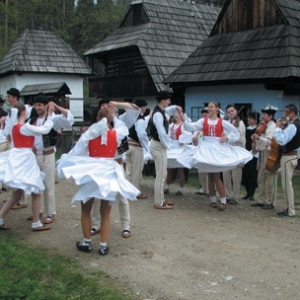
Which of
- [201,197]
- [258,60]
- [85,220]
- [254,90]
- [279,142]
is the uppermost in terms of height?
[258,60]

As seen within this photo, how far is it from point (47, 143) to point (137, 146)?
8.04 ft

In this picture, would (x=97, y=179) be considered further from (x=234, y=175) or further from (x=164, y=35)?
(x=164, y=35)

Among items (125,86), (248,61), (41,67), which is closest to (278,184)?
(248,61)

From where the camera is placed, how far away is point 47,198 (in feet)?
23.2

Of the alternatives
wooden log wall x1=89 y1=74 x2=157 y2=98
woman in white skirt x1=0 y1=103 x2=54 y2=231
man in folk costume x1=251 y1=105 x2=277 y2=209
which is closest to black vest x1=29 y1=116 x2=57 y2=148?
woman in white skirt x1=0 y1=103 x2=54 y2=231

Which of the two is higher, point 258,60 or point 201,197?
point 258,60

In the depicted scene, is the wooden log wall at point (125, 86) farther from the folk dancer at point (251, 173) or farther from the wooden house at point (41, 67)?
the folk dancer at point (251, 173)

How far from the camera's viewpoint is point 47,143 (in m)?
6.94

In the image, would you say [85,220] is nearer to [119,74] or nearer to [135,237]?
[135,237]

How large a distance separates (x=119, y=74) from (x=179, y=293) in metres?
22.8

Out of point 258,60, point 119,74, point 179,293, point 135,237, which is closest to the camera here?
point 179,293

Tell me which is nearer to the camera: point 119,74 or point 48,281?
point 48,281

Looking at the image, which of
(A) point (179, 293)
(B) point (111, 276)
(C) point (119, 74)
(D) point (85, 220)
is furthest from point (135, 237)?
(C) point (119, 74)

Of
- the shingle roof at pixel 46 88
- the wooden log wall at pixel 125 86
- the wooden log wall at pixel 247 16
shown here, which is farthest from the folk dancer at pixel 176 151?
the shingle roof at pixel 46 88
